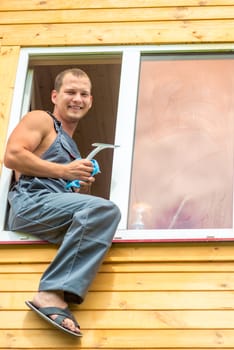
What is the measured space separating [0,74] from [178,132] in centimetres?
133

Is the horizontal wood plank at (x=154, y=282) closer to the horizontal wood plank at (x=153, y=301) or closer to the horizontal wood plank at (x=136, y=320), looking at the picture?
the horizontal wood plank at (x=153, y=301)

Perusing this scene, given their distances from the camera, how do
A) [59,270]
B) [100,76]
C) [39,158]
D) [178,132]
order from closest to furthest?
[59,270], [39,158], [178,132], [100,76]

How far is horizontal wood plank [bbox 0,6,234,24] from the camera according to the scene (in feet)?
25.7

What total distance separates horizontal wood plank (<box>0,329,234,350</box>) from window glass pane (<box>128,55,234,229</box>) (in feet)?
2.83

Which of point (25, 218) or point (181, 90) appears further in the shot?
point (181, 90)

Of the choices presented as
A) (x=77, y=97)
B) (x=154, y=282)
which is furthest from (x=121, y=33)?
(x=154, y=282)

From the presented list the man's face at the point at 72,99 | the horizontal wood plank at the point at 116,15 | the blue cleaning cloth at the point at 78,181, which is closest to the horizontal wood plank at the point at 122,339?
the blue cleaning cloth at the point at 78,181

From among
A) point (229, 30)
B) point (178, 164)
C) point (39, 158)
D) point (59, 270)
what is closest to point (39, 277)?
point (59, 270)

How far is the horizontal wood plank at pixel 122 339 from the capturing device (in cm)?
629

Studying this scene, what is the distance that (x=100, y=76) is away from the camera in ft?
28.9

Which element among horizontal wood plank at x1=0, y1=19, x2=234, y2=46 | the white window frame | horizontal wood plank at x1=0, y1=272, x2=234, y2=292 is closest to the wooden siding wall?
horizontal wood plank at x1=0, y1=272, x2=234, y2=292

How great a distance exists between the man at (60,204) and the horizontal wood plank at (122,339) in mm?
114

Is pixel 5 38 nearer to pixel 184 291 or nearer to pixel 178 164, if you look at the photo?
pixel 178 164

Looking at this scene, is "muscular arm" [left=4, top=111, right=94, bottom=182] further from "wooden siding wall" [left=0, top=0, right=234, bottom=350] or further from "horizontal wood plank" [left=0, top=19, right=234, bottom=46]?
"horizontal wood plank" [left=0, top=19, right=234, bottom=46]
